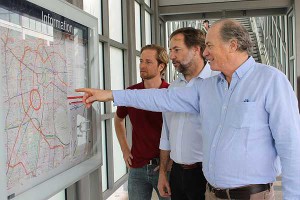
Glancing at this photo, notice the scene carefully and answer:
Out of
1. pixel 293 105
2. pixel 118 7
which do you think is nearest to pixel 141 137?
pixel 293 105

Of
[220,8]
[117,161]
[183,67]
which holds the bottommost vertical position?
[117,161]

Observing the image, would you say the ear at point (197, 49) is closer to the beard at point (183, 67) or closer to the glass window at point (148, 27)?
the beard at point (183, 67)

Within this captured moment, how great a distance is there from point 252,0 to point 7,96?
5192 mm

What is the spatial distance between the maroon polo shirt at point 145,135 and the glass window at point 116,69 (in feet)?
3.65

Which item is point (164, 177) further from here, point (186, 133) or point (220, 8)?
point (220, 8)

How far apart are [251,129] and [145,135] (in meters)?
1.01

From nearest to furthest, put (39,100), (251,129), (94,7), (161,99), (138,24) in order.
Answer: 1. (39,100)
2. (251,129)
3. (161,99)
4. (94,7)
5. (138,24)

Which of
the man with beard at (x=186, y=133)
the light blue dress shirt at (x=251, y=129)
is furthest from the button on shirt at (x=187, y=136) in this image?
the light blue dress shirt at (x=251, y=129)

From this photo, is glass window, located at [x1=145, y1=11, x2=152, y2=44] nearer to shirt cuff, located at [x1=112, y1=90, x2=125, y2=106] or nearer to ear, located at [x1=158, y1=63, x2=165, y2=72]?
ear, located at [x1=158, y1=63, x2=165, y2=72]

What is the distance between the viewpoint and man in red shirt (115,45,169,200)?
8.12ft

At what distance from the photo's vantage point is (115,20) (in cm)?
379

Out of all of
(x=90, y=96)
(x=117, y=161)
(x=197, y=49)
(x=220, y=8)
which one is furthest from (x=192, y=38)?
(x=220, y=8)

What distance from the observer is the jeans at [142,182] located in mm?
2469

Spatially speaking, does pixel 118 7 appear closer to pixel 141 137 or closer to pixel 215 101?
pixel 141 137
